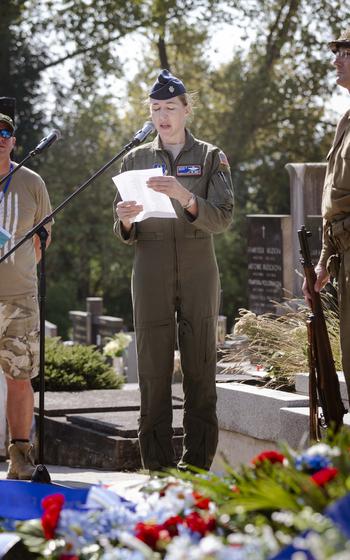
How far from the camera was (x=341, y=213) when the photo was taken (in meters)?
5.16

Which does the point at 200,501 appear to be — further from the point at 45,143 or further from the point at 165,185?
the point at 45,143

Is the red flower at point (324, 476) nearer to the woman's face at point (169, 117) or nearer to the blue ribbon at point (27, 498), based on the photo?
the blue ribbon at point (27, 498)

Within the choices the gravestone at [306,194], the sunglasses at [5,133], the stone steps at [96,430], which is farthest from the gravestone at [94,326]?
the sunglasses at [5,133]

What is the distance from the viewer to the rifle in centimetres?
525

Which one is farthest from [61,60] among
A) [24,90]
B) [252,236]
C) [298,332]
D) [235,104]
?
[298,332]

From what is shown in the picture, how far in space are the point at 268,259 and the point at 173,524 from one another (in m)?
11.2

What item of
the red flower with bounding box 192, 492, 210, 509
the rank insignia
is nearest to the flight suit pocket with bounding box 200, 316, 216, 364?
the rank insignia

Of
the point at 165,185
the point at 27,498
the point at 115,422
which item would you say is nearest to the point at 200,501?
the point at 27,498

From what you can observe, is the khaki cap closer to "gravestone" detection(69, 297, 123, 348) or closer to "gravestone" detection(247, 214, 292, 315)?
"gravestone" detection(247, 214, 292, 315)

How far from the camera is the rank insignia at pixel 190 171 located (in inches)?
235

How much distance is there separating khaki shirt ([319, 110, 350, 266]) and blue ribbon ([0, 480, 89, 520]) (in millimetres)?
1662

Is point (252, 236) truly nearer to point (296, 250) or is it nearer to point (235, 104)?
point (296, 250)

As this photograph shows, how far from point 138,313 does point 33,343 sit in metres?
0.96

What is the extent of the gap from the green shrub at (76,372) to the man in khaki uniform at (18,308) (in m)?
4.26
